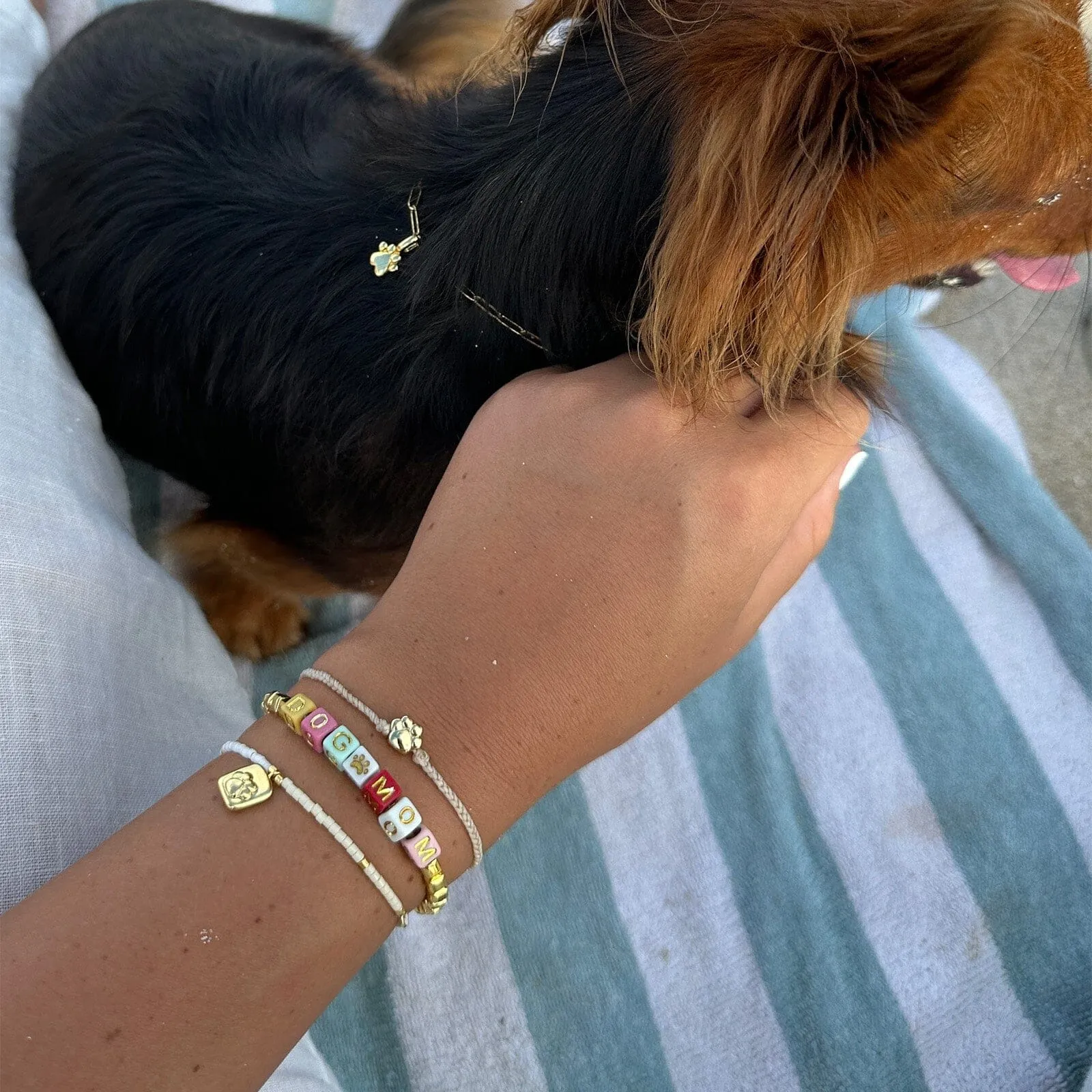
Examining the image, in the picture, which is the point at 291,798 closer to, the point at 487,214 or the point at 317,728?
the point at 317,728

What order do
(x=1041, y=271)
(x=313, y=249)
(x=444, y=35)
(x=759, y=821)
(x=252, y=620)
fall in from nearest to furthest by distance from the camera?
(x=313, y=249)
(x=1041, y=271)
(x=759, y=821)
(x=252, y=620)
(x=444, y=35)

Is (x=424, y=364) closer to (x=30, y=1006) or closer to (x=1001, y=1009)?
(x=30, y=1006)

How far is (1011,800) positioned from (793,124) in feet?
3.90

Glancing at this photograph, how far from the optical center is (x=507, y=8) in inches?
72.9

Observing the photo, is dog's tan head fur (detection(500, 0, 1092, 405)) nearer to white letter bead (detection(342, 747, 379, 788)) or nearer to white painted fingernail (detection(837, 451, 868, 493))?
white letter bead (detection(342, 747, 379, 788))

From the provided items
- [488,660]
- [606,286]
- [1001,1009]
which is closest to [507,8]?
[606,286]

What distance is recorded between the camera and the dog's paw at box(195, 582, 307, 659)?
1.55 metres

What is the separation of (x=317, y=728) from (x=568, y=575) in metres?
0.26

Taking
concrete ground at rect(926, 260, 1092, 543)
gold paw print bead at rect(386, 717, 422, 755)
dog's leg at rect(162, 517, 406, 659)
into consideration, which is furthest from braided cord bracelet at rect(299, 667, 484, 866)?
concrete ground at rect(926, 260, 1092, 543)

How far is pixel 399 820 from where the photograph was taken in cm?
67

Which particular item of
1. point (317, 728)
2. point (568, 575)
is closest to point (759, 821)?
point (568, 575)

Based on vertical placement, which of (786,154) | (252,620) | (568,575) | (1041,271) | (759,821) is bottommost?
(759,821)

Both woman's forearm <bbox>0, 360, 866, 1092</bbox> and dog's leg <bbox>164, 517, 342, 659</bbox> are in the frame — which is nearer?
woman's forearm <bbox>0, 360, 866, 1092</bbox>

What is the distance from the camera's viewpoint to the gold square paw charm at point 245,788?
648mm
